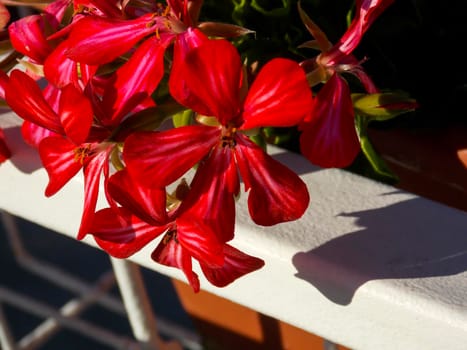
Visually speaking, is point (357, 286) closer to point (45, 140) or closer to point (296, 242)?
point (296, 242)

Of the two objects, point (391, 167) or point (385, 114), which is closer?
point (385, 114)

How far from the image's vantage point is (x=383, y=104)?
41cm

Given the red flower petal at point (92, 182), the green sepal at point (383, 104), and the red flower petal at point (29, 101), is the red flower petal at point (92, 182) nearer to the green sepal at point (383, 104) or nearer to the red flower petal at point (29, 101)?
the red flower petal at point (29, 101)

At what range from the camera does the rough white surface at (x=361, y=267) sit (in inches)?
16.4

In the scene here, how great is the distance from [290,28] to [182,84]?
0.21 metres

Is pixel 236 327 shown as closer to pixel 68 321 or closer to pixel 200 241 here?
pixel 68 321

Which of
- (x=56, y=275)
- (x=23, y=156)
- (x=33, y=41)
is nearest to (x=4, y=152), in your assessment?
(x=23, y=156)

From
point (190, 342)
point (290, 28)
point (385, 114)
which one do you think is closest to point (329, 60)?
point (385, 114)

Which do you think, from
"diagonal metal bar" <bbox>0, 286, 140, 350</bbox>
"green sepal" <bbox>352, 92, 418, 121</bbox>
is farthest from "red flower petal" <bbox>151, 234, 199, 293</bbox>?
"diagonal metal bar" <bbox>0, 286, 140, 350</bbox>

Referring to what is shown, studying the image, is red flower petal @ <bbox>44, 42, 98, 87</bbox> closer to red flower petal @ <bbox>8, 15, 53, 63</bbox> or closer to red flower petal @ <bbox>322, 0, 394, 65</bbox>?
red flower petal @ <bbox>8, 15, 53, 63</bbox>

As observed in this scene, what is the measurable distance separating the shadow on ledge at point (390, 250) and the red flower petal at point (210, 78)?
0.12 m

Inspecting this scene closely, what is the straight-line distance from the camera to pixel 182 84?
1.20ft

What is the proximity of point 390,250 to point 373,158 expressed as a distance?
74 mm

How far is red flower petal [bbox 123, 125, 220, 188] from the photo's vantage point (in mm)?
362
